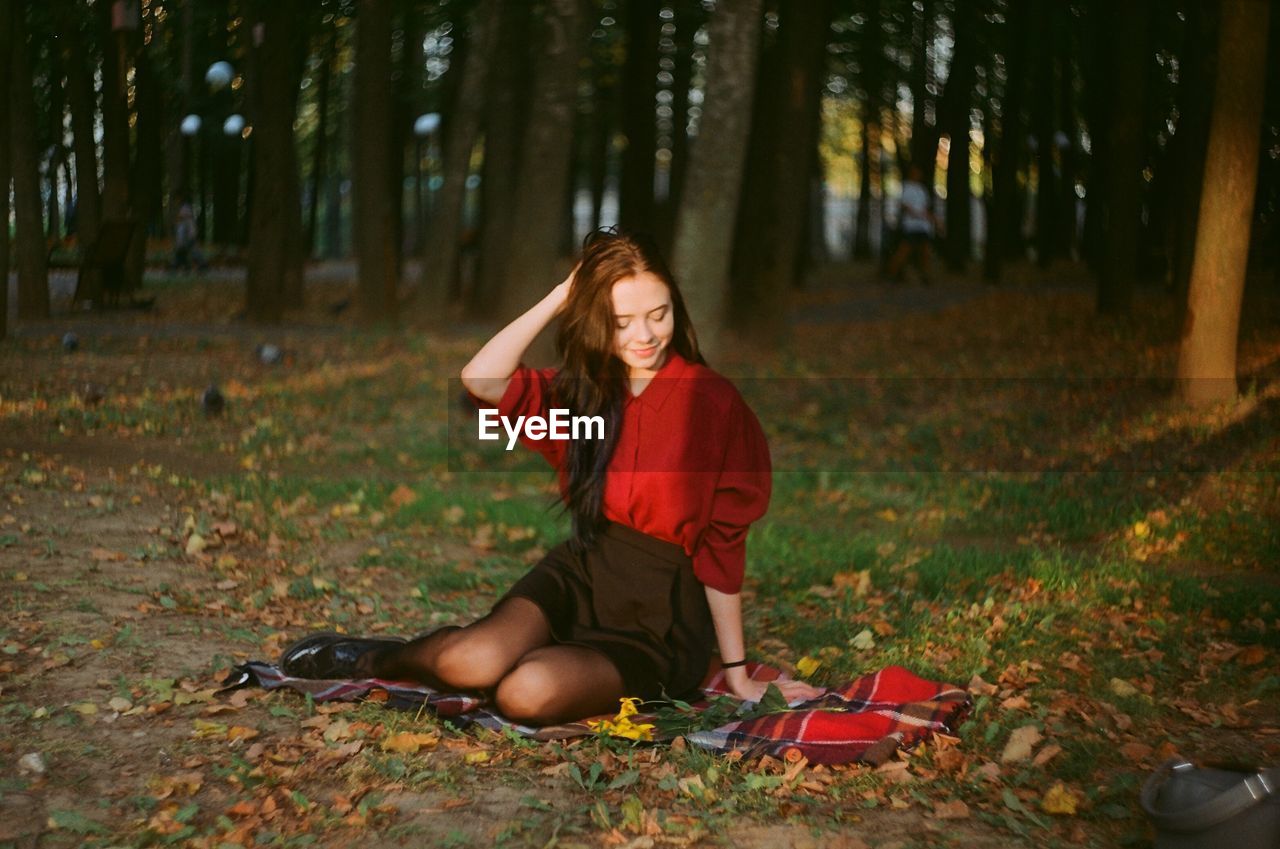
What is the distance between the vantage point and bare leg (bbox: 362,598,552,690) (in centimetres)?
457

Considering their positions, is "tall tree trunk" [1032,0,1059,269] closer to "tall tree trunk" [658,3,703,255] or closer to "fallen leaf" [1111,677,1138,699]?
"tall tree trunk" [658,3,703,255]

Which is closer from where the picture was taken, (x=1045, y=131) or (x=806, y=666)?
(x=806, y=666)


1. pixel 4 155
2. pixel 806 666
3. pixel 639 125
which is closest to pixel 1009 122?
pixel 639 125

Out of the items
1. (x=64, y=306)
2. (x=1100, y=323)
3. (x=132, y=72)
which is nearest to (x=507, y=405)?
(x=132, y=72)

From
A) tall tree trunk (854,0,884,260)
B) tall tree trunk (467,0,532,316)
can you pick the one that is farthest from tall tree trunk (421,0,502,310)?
tall tree trunk (854,0,884,260)

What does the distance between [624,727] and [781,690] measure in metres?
0.69

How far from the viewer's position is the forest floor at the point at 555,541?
4.14 metres

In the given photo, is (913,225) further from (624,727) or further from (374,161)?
(624,727)

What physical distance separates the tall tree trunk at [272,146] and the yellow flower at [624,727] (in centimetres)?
1305

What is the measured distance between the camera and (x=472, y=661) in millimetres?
4570

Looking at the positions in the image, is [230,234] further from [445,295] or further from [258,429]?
[258,429]

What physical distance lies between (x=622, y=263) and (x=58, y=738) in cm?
239

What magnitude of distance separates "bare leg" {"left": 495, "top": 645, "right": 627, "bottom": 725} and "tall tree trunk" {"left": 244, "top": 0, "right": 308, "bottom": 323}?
12981 millimetres

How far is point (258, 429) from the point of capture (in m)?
10.8
